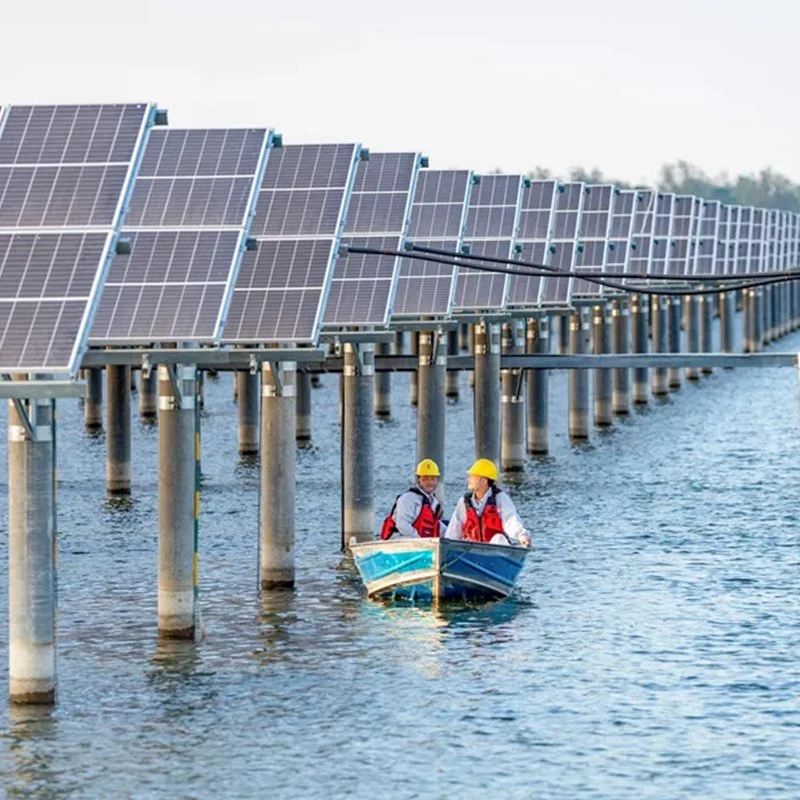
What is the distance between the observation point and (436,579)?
3853 cm

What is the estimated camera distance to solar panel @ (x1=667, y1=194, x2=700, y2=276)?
112219mm

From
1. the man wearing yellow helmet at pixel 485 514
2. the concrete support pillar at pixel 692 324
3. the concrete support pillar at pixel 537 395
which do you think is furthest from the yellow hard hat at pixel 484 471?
the concrete support pillar at pixel 692 324

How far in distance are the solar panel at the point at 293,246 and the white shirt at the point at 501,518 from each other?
3959 millimetres

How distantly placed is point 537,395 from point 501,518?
2676 centimetres

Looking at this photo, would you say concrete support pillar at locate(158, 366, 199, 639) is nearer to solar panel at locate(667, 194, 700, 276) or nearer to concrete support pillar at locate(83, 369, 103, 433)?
concrete support pillar at locate(83, 369, 103, 433)

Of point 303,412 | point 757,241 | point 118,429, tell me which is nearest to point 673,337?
point 303,412

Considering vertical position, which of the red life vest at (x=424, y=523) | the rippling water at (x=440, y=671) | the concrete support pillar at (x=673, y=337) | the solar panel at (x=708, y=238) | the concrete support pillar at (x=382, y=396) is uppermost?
the solar panel at (x=708, y=238)

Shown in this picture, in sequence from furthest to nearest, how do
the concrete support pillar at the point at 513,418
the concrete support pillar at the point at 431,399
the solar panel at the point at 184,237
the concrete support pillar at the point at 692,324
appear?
the concrete support pillar at the point at 692,324 < the concrete support pillar at the point at 513,418 < the concrete support pillar at the point at 431,399 < the solar panel at the point at 184,237

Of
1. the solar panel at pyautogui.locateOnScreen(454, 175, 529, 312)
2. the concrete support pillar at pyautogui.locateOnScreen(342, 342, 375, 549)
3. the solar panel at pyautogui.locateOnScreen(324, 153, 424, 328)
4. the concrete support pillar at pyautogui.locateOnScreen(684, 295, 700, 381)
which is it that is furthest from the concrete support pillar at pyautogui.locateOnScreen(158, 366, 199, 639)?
the concrete support pillar at pyautogui.locateOnScreen(684, 295, 700, 381)

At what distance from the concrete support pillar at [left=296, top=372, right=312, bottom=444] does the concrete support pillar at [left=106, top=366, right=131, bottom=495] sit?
48.0ft

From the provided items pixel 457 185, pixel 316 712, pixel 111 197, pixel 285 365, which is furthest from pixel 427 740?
pixel 457 185

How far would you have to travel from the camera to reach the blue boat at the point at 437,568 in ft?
125

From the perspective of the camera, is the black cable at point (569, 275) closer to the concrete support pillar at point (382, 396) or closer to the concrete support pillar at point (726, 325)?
the concrete support pillar at point (382, 396)

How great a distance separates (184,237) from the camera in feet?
118
